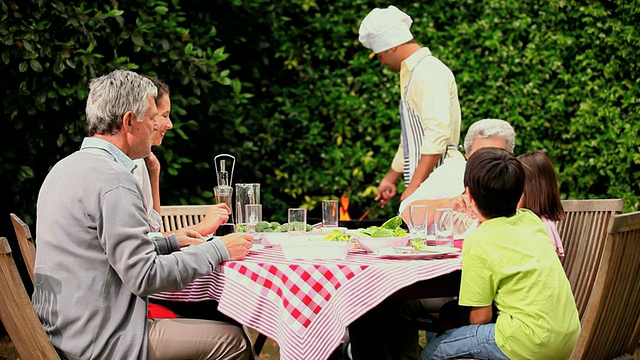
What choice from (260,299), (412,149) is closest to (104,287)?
(260,299)

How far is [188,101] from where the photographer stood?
560 centimetres


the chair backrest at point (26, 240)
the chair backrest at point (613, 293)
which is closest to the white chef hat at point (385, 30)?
the chair backrest at point (26, 240)

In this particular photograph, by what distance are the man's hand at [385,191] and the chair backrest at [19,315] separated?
10.2ft

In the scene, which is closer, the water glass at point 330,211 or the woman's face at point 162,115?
the water glass at point 330,211

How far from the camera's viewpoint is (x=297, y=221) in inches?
136

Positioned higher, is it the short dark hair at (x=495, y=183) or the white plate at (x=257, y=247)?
the short dark hair at (x=495, y=183)

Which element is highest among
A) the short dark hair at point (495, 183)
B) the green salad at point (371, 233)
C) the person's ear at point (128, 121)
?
the person's ear at point (128, 121)

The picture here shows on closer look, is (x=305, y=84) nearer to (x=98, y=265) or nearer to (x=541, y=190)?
(x=541, y=190)

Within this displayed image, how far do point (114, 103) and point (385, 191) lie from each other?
108 inches

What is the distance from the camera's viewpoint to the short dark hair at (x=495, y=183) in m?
2.83

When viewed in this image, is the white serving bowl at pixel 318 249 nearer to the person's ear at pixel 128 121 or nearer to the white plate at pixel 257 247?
the white plate at pixel 257 247

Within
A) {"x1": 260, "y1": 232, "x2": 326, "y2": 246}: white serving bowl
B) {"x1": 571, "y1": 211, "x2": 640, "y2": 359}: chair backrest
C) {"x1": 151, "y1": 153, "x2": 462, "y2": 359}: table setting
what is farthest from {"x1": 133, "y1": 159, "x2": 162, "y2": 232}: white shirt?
{"x1": 571, "y1": 211, "x2": 640, "y2": 359}: chair backrest

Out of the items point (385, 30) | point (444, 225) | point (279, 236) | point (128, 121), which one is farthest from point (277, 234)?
point (385, 30)

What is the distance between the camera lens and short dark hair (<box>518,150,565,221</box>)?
3482 millimetres
